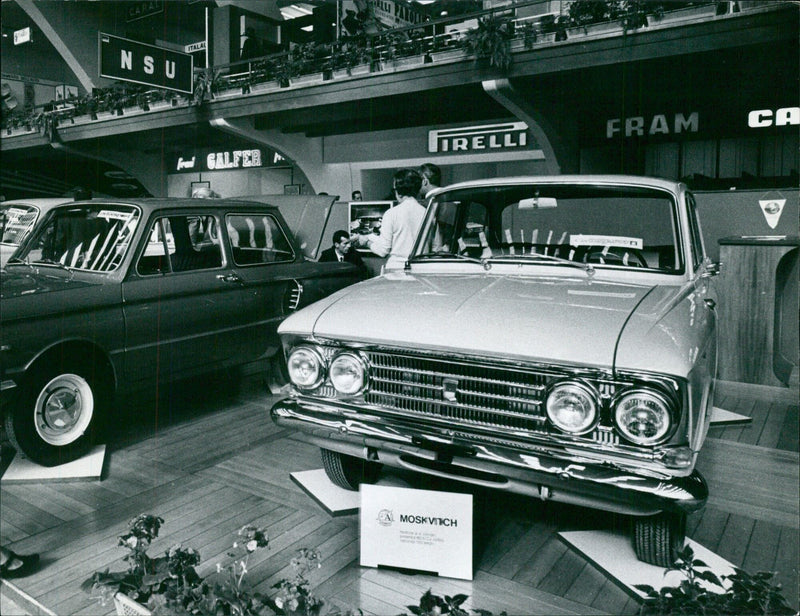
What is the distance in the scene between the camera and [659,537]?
98.5 inches

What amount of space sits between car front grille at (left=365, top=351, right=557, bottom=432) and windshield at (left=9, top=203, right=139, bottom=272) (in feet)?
7.78

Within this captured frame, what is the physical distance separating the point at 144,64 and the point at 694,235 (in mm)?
7567

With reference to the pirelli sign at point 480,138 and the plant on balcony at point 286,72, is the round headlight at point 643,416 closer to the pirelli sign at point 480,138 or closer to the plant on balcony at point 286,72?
the pirelli sign at point 480,138

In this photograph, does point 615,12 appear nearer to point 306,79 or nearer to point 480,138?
point 480,138

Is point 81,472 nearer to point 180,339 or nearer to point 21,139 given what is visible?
point 180,339

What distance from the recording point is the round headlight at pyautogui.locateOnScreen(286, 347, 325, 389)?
9.18ft

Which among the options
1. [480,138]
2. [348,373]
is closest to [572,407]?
[348,373]

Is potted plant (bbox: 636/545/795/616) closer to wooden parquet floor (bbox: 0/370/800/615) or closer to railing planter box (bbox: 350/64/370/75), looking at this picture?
wooden parquet floor (bbox: 0/370/800/615)

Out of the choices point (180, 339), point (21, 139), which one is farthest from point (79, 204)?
point (21, 139)

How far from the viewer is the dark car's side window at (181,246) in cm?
433

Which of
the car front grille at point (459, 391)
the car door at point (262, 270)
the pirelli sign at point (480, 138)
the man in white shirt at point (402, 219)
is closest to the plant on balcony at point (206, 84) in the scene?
the pirelli sign at point (480, 138)

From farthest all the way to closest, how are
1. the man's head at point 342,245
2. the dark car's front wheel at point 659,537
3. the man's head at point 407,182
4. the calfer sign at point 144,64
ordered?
the calfer sign at point 144,64 → the man's head at point 342,245 → the man's head at point 407,182 → the dark car's front wheel at point 659,537

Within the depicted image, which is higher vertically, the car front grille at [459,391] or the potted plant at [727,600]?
the car front grille at [459,391]

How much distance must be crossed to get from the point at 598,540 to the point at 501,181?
1912 mm
